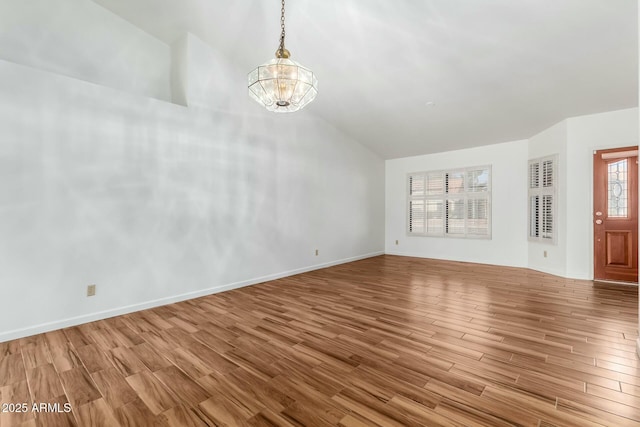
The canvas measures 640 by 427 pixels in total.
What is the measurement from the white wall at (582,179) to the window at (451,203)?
4.98ft

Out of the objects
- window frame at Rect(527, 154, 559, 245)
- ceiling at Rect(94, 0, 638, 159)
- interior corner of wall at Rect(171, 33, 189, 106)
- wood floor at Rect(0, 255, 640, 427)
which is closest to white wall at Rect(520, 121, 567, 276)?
window frame at Rect(527, 154, 559, 245)

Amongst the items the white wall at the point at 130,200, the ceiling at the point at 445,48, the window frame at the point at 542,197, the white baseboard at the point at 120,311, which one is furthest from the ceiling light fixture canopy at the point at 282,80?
the window frame at the point at 542,197

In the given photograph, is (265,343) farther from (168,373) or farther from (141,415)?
(141,415)

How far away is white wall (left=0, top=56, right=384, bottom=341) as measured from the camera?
2.77 metres

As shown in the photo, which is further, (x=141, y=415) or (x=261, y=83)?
(x=261, y=83)

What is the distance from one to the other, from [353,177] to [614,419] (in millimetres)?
5690

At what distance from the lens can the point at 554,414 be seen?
1637 millimetres

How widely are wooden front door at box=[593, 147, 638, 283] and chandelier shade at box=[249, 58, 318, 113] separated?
503cm

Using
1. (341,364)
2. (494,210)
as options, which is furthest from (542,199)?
(341,364)

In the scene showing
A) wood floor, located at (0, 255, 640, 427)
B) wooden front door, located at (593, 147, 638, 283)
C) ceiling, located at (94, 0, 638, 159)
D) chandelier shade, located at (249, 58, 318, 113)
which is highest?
ceiling, located at (94, 0, 638, 159)

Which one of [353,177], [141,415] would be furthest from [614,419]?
[353,177]

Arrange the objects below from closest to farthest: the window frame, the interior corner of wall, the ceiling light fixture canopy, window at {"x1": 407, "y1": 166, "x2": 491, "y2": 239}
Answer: the ceiling light fixture canopy < the interior corner of wall < the window frame < window at {"x1": 407, "y1": 166, "x2": 491, "y2": 239}

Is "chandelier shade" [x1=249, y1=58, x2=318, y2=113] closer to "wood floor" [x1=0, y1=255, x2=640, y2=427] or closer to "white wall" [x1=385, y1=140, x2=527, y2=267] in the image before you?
"wood floor" [x1=0, y1=255, x2=640, y2=427]

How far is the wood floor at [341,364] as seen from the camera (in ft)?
5.49
